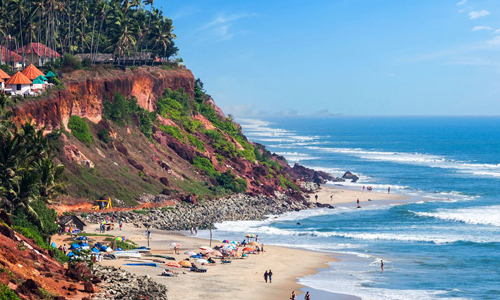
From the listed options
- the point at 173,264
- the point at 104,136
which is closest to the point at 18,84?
the point at 104,136

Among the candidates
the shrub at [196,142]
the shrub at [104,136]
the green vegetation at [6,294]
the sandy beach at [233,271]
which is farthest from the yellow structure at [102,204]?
the green vegetation at [6,294]

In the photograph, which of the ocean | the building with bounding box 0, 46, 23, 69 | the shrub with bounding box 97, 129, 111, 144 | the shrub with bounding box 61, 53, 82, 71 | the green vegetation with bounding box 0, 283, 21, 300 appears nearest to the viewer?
the green vegetation with bounding box 0, 283, 21, 300

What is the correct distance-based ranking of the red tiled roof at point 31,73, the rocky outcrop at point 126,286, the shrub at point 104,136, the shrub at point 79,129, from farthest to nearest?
the shrub at point 104,136, the red tiled roof at point 31,73, the shrub at point 79,129, the rocky outcrop at point 126,286

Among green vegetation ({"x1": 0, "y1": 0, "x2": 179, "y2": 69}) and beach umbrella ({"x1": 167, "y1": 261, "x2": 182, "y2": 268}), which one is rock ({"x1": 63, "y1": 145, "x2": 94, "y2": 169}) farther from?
beach umbrella ({"x1": 167, "y1": 261, "x2": 182, "y2": 268})

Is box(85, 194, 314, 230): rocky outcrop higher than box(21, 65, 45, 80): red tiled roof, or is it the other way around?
box(21, 65, 45, 80): red tiled roof

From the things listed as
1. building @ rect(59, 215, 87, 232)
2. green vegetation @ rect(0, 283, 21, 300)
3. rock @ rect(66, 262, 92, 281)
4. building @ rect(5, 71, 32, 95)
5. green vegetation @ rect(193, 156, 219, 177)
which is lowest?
rock @ rect(66, 262, 92, 281)

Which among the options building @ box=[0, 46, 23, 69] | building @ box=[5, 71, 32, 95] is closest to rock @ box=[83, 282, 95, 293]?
building @ box=[5, 71, 32, 95]

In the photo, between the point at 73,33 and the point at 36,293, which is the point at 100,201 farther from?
the point at 73,33

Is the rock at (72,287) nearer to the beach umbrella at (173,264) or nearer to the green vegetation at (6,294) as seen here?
the green vegetation at (6,294)

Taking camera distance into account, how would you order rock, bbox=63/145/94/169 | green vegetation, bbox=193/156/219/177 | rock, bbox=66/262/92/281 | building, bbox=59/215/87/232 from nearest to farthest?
1. rock, bbox=66/262/92/281
2. building, bbox=59/215/87/232
3. rock, bbox=63/145/94/169
4. green vegetation, bbox=193/156/219/177
